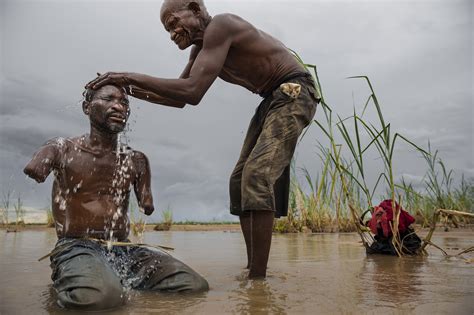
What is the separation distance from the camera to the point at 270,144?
266cm

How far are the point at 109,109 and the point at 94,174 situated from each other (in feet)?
1.19

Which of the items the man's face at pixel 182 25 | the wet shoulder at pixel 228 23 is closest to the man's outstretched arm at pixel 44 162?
the man's face at pixel 182 25

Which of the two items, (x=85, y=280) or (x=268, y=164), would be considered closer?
(x=85, y=280)

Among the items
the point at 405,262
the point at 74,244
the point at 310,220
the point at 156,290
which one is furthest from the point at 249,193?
the point at 310,220

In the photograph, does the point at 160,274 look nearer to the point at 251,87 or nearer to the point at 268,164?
the point at 268,164

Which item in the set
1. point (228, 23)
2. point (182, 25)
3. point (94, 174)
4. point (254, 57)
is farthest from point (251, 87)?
point (94, 174)

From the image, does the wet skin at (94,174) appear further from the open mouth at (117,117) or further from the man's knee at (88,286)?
the man's knee at (88,286)

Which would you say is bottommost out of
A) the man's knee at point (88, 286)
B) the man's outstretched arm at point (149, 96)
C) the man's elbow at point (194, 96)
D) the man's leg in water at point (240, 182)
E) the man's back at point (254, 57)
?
the man's knee at point (88, 286)

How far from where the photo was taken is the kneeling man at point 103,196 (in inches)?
86.6

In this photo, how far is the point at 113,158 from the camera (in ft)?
8.06

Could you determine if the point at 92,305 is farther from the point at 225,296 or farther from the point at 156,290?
the point at 225,296

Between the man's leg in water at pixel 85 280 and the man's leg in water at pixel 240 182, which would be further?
the man's leg in water at pixel 240 182

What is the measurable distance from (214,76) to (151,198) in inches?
31.0

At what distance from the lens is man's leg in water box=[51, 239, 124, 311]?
1.82m
